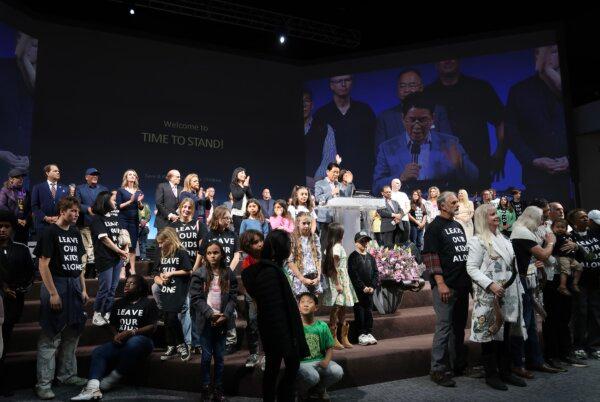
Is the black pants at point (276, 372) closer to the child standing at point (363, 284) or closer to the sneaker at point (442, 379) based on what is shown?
the sneaker at point (442, 379)

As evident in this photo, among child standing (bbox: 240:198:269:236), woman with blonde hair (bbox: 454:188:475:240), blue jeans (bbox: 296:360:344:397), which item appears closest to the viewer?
blue jeans (bbox: 296:360:344:397)

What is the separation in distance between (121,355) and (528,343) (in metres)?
4.01

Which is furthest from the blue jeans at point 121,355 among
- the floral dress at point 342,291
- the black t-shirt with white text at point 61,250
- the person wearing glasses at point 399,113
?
the person wearing glasses at point 399,113

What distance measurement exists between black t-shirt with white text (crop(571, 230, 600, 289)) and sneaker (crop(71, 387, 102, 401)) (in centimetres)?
513

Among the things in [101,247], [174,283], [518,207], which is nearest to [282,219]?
[174,283]

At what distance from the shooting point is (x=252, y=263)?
4016mm

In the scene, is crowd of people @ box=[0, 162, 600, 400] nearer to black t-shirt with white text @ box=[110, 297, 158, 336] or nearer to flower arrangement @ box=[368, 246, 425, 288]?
black t-shirt with white text @ box=[110, 297, 158, 336]

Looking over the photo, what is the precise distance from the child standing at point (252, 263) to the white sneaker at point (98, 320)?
1.69 m

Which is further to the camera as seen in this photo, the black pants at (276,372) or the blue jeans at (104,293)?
the blue jeans at (104,293)

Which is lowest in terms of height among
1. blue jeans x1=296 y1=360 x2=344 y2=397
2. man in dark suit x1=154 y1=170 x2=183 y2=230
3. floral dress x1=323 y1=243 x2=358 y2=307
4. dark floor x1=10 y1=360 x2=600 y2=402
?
dark floor x1=10 y1=360 x2=600 y2=402

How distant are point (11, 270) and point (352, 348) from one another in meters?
3.28

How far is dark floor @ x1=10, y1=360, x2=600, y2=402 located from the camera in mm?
4363

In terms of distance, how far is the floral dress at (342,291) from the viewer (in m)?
5.41

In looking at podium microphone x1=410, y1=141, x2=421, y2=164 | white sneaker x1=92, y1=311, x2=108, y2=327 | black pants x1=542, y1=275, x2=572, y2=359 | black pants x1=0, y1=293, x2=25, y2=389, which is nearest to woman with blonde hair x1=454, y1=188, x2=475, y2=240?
black pants x1=542, y1=275, x2=572, y2=359
